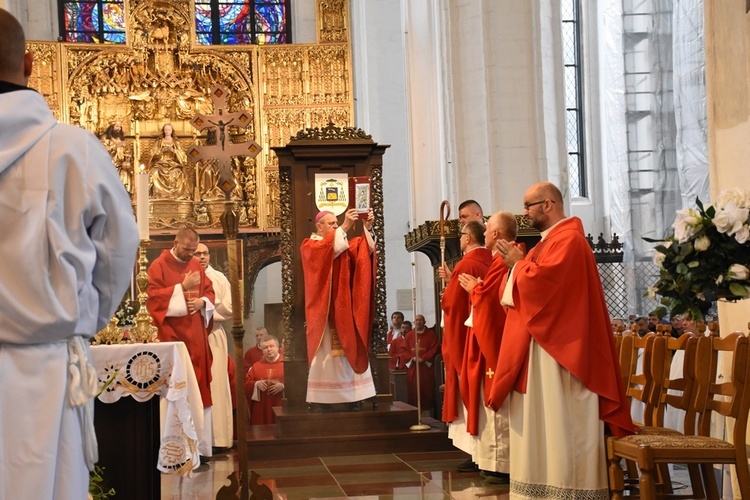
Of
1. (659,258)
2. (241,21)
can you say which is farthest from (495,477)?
(241,21)

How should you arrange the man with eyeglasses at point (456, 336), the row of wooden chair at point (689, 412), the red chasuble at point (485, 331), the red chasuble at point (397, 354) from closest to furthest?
the row of wooden chair at point (689, 412) → the red chasuble at point (485, 331) → the man with eyeglasses at point (456, 336) → the red chasuble at point (397, 354)

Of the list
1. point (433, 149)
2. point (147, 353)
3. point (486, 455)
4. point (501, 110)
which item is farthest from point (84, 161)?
point (433, 149)

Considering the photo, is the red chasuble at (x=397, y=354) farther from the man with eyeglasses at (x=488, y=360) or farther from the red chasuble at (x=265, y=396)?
the man with eyeglasses at (x=488, y=360)

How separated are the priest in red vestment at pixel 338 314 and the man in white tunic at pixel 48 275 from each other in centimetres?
634

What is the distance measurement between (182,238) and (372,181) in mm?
2295

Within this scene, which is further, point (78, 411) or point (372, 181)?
point (372, 181)

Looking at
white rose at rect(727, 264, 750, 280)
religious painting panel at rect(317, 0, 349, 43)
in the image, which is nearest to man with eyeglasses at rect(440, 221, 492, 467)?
white rose at rect(727, 264, 750, 280)

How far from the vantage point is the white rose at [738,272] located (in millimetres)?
4684

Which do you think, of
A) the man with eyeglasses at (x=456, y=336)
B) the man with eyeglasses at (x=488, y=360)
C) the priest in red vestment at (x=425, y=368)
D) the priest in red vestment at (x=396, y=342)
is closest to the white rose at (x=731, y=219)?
the man with eyeglasses at (x=488, y=360)

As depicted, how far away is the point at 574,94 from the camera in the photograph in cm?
1995

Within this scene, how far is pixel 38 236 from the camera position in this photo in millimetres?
2771

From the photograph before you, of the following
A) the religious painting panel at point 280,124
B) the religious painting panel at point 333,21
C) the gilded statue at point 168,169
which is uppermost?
the religious painting panel at point 333,21

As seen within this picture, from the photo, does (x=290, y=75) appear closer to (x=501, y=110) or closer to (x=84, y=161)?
(x=501, y=110)

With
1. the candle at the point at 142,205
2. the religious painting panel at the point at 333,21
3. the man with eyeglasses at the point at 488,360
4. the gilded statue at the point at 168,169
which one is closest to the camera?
the candle at the point at 142,205
